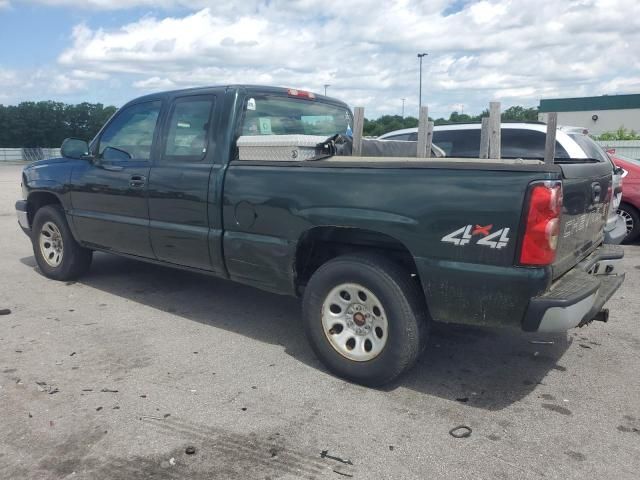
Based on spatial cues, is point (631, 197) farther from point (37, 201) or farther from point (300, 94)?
point (37, 201)

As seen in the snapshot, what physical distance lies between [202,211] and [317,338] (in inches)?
54.7

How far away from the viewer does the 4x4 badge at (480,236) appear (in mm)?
3178

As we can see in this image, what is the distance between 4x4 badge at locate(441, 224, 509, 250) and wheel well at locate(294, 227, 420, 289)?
348 millimetres

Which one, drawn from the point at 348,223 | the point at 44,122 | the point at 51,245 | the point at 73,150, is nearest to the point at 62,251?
the point at 51,245

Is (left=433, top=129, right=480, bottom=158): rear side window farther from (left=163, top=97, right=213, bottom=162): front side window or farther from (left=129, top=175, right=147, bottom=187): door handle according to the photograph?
(left=129, top=175, right=147, bottom=187): door handle

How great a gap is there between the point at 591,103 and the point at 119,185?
50.3 meters

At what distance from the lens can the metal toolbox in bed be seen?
411 centimetres

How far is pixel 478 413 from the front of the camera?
350 centimetres

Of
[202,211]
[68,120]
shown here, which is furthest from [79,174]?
[68,120]

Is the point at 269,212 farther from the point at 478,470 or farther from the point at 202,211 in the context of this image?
the point at 478,470

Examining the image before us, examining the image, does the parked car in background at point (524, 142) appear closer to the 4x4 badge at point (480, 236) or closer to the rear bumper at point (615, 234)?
the rear bumper at point (615, 234)

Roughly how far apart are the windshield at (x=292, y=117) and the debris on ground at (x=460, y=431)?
273 cm

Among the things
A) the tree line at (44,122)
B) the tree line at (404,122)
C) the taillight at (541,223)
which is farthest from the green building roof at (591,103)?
the taillight at (541,223)

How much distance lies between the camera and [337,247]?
4.18m
